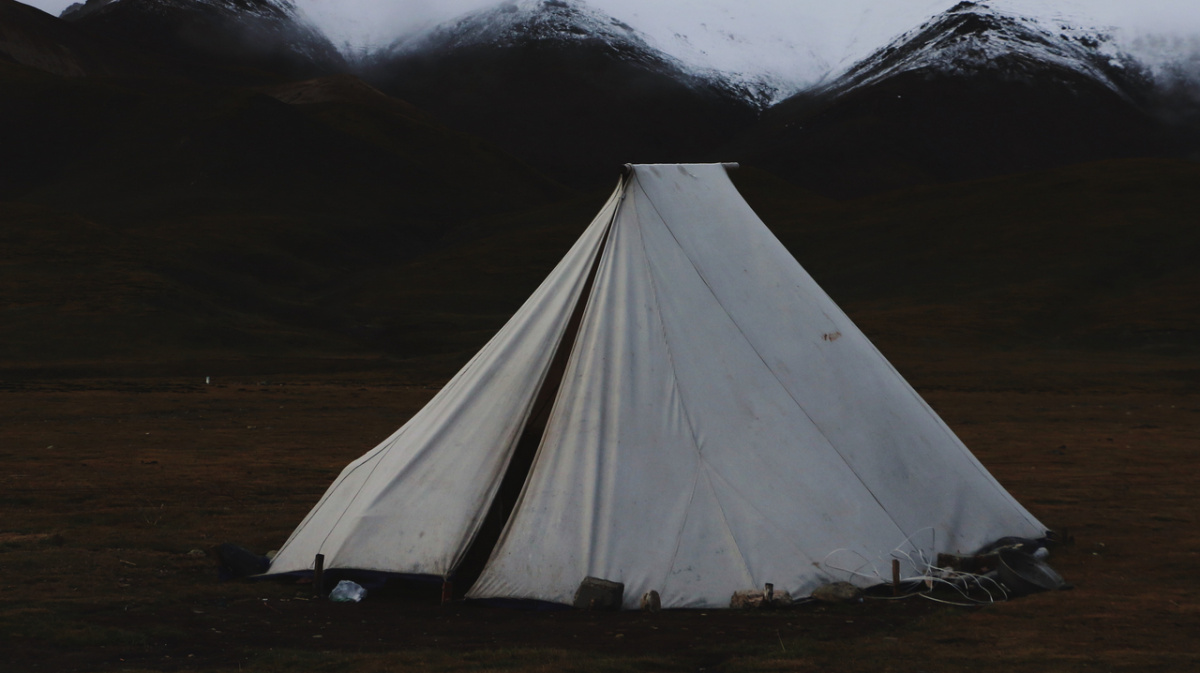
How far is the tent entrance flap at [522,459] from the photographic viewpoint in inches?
368

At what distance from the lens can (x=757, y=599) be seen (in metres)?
8.15

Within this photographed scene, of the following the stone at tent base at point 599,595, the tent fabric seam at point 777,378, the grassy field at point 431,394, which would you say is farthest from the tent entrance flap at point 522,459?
the stone at tent base at point 599,595

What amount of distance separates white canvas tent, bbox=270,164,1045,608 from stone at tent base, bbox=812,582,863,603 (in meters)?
0.10

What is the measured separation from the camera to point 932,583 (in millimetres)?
8820

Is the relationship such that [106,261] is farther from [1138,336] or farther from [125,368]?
[1138,336]

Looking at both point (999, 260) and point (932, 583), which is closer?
point (932, 583)

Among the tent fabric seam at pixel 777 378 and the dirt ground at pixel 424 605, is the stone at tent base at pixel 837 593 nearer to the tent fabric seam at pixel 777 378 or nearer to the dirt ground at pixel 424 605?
the dirt ground at pixel 424 605

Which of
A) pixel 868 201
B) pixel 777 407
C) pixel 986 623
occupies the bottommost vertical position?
pixel 986 623

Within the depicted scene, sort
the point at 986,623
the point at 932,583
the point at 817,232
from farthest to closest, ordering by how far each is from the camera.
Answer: the point at 817,232
the point at 932,583
the point at 986,623

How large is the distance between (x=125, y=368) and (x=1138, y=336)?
4756cm

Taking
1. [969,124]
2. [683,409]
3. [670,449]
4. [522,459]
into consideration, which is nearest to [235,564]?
[522,459]

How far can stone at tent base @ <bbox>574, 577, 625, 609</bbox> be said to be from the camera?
26.7ft

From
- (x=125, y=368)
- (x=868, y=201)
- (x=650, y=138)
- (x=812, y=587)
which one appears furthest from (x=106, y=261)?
(x=650, y=138)

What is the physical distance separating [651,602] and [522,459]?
2296 millimetres
